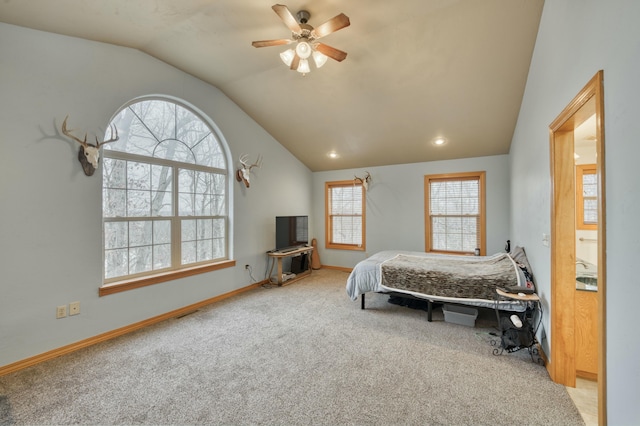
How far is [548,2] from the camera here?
7.29 ft

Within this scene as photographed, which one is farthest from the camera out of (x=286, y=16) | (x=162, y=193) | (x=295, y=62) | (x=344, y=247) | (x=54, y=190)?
(x=344, y=247)

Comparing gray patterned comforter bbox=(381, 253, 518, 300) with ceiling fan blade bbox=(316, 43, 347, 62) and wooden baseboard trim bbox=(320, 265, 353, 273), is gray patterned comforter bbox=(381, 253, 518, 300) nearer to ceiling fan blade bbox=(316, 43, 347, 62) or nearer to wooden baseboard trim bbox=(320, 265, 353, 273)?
wooden baseboard trim bbox=(320, 265, 353, 273)

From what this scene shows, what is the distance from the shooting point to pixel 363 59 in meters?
3.19

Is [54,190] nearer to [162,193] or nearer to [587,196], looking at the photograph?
[162,193]

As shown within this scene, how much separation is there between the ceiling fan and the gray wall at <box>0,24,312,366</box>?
5.80ft

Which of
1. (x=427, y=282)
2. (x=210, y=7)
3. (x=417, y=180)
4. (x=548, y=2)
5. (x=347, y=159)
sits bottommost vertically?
(x=427, y=282)

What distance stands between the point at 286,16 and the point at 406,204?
414 centimetres

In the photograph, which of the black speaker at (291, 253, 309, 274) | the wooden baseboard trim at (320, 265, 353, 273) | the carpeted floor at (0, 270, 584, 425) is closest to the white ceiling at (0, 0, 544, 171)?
the black speaker at (291, 253, 309, 274)

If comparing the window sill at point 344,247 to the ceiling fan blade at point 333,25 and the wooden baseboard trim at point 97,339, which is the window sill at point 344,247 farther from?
the ceiling fan blade at point 333,25

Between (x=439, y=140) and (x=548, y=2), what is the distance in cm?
236

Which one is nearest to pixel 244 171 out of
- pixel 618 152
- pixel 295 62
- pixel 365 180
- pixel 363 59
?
pixel 295 62

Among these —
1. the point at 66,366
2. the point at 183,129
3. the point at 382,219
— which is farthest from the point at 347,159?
the point at 66,366

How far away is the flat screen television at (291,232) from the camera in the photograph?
16.5 ft

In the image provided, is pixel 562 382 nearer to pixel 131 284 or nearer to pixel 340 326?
pixel 340 326
